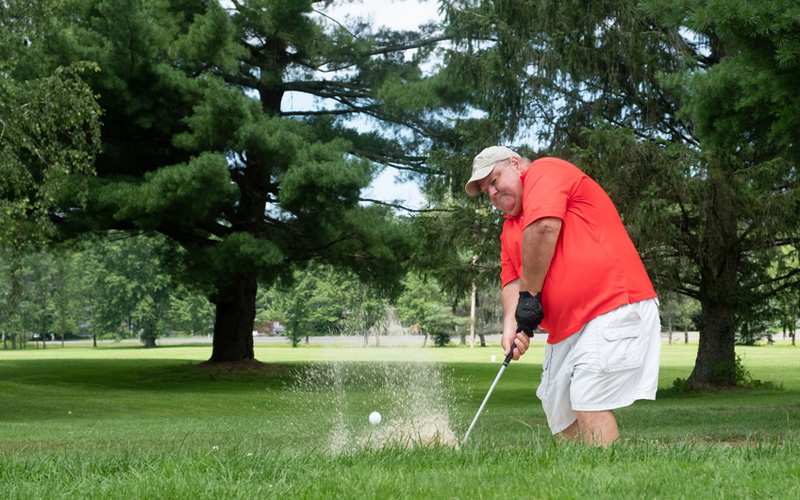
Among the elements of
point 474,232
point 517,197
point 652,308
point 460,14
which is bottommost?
point 652,308

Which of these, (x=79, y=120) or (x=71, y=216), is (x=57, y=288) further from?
(x=79, y=120)

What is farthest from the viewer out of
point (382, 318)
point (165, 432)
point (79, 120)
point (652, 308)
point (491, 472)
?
point (382, 318)

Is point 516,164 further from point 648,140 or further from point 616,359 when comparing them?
point 648,140

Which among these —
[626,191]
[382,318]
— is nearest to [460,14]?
[626,191]

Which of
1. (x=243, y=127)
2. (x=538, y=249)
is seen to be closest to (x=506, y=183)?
(x=538, y=249)

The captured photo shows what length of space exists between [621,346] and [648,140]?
10.7m

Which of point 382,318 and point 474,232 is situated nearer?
point 474,232

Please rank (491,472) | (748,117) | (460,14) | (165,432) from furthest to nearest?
(460,14) < (165,432) < (748,117) < (491,472)

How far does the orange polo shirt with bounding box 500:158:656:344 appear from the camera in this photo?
391 cm

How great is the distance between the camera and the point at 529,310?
4004 millimetres

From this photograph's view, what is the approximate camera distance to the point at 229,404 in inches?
650

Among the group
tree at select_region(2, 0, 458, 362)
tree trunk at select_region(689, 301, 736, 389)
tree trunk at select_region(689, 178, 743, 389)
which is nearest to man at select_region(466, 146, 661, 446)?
tree trunk at select_region(689, 178, 743, 389)

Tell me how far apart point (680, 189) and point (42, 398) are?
1393cm

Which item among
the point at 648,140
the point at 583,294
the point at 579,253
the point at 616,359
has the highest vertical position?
the point at 648,140
